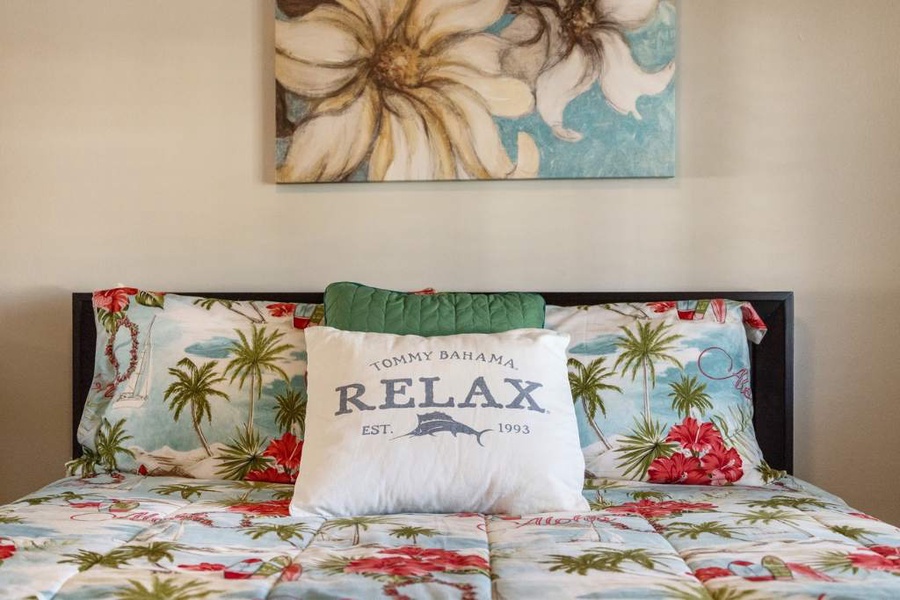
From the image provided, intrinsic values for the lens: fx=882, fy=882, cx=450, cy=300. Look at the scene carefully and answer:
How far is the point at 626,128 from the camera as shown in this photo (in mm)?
2072

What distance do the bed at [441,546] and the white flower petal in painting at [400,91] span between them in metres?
0.81

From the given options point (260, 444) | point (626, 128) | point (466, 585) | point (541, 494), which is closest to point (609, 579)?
point (466, 585)

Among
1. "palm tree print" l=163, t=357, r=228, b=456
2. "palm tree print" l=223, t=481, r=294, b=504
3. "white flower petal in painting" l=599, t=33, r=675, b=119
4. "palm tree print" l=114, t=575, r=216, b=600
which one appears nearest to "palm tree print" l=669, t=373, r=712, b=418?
"white flower petal in painting" l=599, t=33, r=675, b=119

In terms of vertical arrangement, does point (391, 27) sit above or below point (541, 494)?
above

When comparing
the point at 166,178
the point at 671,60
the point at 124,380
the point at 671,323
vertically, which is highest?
the point at 671,60

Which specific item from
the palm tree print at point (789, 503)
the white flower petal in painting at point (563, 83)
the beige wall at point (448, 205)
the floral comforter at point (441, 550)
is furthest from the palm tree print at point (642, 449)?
the white flower petal in painting at point (563, 83)

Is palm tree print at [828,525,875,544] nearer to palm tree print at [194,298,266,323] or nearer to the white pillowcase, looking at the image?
the white pillowcase

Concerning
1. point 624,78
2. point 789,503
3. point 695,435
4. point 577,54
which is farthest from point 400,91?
point 789,503

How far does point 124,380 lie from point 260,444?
0.34 meters

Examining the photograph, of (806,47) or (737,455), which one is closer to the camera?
(737,455)

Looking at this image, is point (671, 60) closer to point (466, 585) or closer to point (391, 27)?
point (391, 27)

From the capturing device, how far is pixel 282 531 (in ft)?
4.38

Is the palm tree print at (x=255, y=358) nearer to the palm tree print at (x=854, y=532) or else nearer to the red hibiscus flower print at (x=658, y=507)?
the red hibiscus flower print at (x=658, y=507)

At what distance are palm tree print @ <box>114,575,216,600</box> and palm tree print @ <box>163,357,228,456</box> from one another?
72 centimetres
